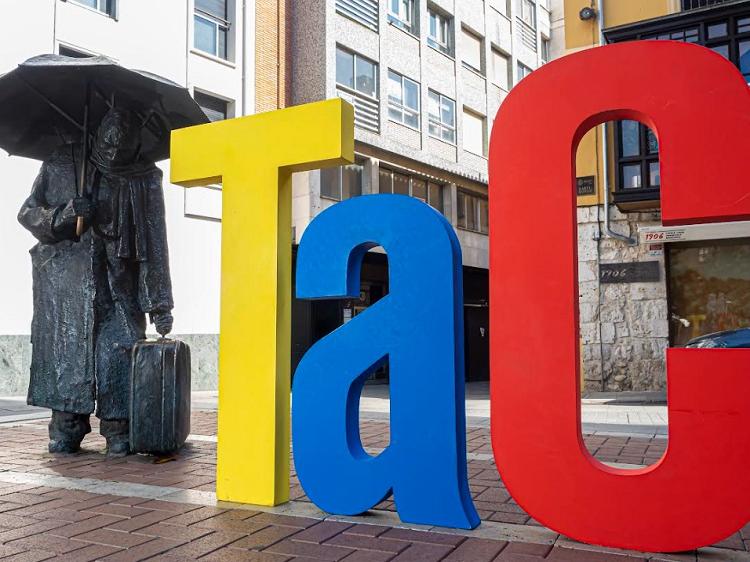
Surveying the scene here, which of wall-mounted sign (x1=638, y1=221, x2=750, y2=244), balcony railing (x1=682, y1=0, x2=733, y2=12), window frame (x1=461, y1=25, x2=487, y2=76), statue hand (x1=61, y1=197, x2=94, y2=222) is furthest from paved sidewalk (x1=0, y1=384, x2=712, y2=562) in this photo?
window frame (x1=461, y1=25, x2=487, y2=76)

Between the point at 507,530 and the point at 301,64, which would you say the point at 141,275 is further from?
the point at 301,64

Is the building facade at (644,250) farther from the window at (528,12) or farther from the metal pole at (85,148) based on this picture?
the window at (528,12)

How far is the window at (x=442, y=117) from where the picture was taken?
22.3m

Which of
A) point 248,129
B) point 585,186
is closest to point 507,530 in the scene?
point 248,129

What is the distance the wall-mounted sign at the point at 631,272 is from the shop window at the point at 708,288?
343mm

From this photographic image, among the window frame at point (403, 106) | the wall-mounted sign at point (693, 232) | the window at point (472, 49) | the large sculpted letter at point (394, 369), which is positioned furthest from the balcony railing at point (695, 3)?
the large sculpted letter at point (394, 369)

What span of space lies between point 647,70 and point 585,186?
11.5 metres

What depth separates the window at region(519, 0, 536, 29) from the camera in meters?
27.6

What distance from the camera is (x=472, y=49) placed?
24766 millimetres

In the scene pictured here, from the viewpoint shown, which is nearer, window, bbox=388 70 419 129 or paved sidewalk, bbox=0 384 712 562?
paved sidewalk, bbox=0 384 712 562

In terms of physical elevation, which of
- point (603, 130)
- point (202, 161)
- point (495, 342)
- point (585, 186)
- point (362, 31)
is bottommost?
point (495, 342)

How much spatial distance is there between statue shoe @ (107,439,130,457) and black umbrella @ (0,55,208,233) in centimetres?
220

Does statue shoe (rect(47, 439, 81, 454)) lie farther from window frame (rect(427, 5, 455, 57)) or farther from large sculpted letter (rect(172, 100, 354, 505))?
window frame (rect(427, 5, 455, 57))

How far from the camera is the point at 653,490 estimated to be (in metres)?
3.21
